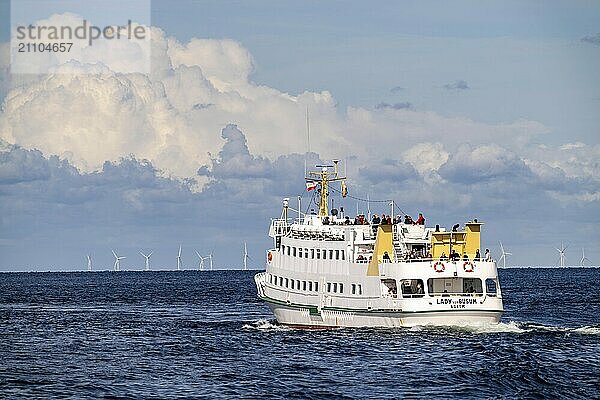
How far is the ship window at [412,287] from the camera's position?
72375 mm

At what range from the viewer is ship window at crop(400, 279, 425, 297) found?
2849 inches

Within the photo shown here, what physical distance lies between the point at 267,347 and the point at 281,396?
18473mm

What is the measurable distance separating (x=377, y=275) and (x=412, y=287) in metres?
2.33

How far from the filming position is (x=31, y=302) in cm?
14550

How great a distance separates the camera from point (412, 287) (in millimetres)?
73562

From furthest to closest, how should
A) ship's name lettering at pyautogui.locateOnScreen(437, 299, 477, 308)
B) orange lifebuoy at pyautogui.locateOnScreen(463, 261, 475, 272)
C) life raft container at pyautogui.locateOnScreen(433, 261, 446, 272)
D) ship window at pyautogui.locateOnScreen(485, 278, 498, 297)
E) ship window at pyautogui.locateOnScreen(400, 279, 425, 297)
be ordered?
1. ship window at pyautogui.locateOnScreen(400, 279, 425, 297)
2. ship window at pyautogui.locateOnScreen(485, 278, 498, 297)
3. orange lifebuoy at pyautogui.locateOnScreen(463, 261, 475, 272)
4. life raft container at pyautogui.locateOnScreen(433, 261, 446, 272)
5. ship's name lettering at pyautogui.locateOnScreen(437, 299, 477, 308)

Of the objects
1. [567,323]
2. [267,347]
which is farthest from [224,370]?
[567,323]

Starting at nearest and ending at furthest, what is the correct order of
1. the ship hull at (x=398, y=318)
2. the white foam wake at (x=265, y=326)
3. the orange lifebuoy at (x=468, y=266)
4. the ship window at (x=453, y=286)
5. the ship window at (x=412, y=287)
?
the ship hull at (x=398, y=318) < the orange lifebuoy at (x=468, y=266) < the ship window at (x=412, y=287) < the ship window at (x=453, y=286) < the white foam wake at (x=265, y=326)

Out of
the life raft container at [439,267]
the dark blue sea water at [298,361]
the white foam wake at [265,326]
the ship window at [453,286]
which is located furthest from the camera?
the white foam wake at [265,326]

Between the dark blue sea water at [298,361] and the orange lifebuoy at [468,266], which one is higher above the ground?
the orange lifebuoy at [468,266]

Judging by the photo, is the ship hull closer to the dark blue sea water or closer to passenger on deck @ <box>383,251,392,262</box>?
the dark blue sea water

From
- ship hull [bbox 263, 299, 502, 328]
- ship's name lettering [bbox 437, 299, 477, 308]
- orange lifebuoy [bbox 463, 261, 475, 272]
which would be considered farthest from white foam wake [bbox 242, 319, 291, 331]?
orange lifebuoy [bbox 463, 261, 475, 272]

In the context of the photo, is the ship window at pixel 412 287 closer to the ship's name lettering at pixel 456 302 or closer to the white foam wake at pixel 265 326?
the ship's name lettering at pixel 456 302

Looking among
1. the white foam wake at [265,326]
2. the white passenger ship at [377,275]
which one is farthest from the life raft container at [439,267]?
the white foam wake at [265,326]
